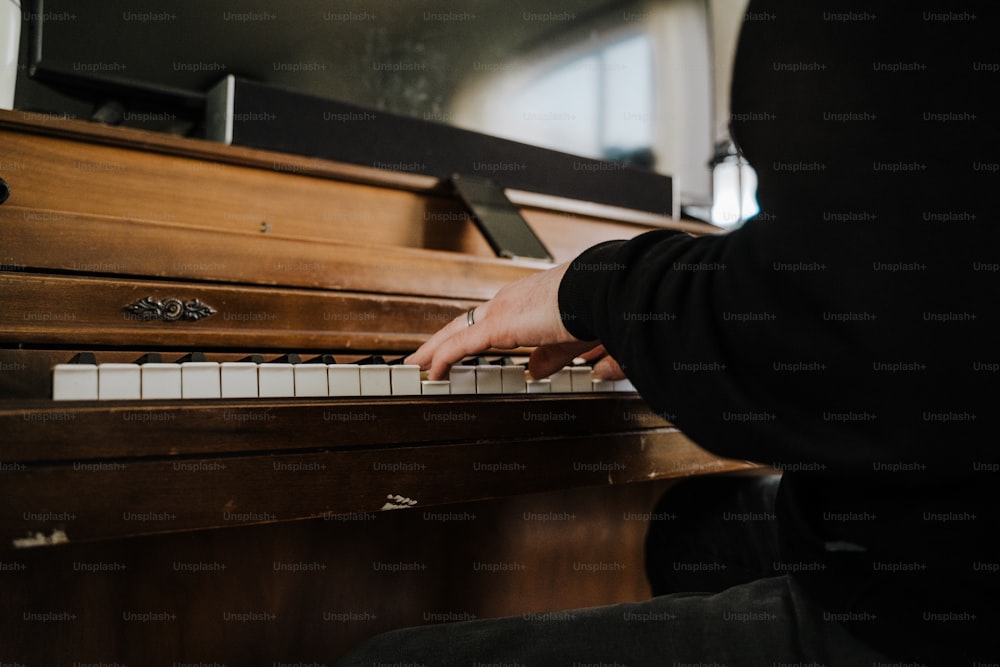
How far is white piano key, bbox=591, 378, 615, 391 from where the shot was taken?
41.8 inches

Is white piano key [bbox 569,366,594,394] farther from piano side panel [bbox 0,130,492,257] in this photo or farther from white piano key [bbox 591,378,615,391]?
piano side panel [bbox 0,130,492,257]

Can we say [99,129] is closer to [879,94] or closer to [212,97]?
[212,97]

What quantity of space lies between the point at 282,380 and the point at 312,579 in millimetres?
525

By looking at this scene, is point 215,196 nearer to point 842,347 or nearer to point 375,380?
point 375,380

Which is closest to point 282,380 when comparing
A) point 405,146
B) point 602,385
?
point 602,385

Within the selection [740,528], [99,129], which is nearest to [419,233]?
[99,129]

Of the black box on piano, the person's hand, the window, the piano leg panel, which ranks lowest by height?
the piano leg panel

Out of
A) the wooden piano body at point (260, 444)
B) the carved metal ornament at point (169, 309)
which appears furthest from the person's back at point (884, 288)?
the carved metal ornament at point (169, 309)

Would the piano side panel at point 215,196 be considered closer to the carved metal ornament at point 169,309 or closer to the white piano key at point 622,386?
the carved metal ornament at point 169,309

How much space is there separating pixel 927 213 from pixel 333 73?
135cm

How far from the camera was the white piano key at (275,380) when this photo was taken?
31.5 inches

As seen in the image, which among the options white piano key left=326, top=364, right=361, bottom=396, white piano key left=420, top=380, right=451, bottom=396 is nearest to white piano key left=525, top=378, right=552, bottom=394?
white piano key left=420, top=380, right=451, bottom=396

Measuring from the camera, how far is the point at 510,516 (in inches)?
55.7

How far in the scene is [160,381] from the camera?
0.74 meters
